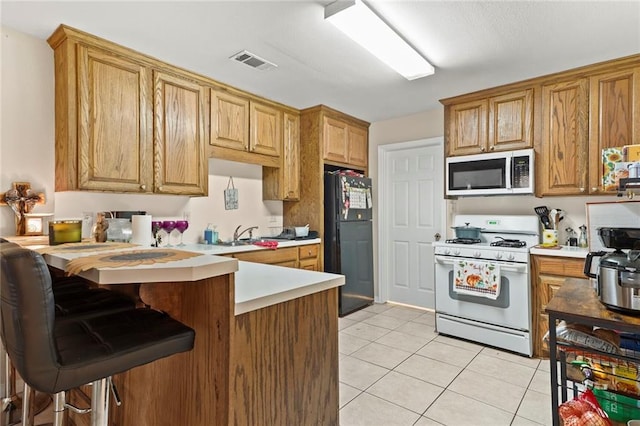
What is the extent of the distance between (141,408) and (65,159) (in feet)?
5.80

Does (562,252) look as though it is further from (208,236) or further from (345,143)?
(208,236)

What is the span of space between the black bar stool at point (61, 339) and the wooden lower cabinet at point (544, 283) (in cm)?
285

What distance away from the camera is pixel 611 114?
9.01 ft

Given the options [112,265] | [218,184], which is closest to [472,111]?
[218,184]

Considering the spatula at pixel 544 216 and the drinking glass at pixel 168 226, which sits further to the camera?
the spatula at pixel 544 216

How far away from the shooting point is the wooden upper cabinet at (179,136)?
2721mm

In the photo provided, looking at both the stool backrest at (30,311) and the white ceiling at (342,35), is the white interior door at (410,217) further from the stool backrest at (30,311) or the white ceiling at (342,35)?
the stool backrest at (30,311)

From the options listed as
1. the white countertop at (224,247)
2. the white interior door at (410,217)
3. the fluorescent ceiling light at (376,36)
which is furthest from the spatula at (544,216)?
the white countertop at (224,247)

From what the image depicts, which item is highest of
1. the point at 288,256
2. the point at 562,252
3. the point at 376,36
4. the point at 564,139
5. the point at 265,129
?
the point at 376,36

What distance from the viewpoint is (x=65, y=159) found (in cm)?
227

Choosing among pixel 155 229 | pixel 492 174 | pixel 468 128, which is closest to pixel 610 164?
pixel 492 174

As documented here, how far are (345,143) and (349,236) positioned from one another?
3.85ft

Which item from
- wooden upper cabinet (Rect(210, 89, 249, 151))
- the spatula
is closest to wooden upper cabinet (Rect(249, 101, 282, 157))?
wooden upper cabinet (Rect(210, 89, 249, 151))

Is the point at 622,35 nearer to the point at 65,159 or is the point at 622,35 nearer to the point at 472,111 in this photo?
the point at 472,111
